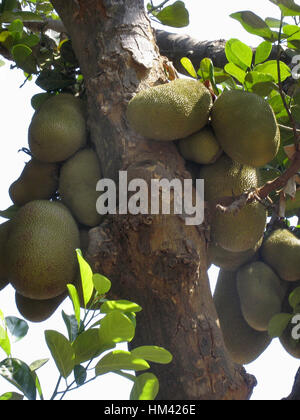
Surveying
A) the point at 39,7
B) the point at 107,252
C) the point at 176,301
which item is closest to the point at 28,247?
the point at 107,252

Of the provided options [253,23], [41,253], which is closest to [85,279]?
[41,253]

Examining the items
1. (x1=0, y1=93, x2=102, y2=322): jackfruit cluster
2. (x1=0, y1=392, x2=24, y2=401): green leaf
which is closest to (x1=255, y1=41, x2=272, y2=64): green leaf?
(x1=0, y1=93, x2=102, y2=322): jackfruit cluster

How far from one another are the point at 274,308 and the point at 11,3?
128 centimetres

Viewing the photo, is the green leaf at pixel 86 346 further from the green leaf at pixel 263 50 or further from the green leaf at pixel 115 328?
the green leaf at pixel 263 50

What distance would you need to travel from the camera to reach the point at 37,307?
4.65 feet

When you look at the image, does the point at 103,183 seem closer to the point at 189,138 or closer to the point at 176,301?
the point at 189,138

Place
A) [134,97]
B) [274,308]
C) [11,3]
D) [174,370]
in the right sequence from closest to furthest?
[174,370] → [134,97] → [274,308] → [11,3]

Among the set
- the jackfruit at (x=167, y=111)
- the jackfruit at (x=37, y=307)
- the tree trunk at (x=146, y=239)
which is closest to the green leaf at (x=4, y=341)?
the tree trunk at (x=146, y=239)

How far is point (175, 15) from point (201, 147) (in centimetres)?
61

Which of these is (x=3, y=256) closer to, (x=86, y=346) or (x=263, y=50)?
(x=86, y=346)

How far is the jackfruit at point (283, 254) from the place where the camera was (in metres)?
1.69

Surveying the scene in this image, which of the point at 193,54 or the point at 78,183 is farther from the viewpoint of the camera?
the point at 193,54

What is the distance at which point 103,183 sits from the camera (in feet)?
4.52

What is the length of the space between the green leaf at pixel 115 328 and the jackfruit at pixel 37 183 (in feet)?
2.32
